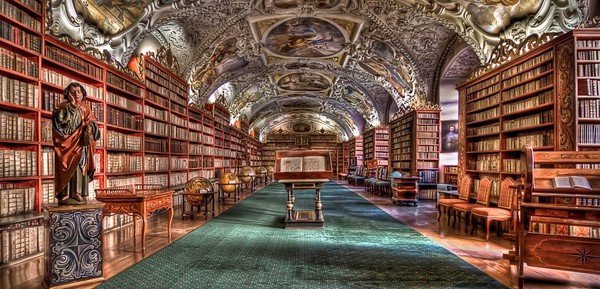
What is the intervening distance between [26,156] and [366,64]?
537 inches

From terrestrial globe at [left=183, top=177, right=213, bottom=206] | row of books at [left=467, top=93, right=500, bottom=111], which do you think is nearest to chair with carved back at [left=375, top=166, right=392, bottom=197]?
row of books at [left=467, top=93, right=500, bottom=111]

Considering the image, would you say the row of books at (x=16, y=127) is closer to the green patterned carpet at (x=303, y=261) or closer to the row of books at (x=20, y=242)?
the row of books at (x=20, y=242)

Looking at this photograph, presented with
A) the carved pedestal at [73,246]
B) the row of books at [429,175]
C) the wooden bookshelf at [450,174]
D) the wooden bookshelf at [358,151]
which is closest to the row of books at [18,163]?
the carved pedestal at [73,246]

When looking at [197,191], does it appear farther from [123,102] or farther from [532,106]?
[532,106]

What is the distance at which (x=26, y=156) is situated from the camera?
490 cm

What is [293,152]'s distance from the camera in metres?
7.43

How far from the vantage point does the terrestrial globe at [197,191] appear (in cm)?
816

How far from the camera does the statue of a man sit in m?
3.86

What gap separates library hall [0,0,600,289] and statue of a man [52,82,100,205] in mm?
20

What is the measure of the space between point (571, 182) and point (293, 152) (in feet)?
15.7

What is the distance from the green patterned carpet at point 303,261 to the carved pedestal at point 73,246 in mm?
306

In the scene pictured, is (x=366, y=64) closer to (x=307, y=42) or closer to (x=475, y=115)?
(x=307, y=42)

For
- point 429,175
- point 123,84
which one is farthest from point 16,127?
point 429,175

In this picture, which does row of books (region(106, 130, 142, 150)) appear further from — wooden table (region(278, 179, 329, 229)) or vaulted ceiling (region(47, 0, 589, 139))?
wooden table (region(278, 179, 329, 229))
